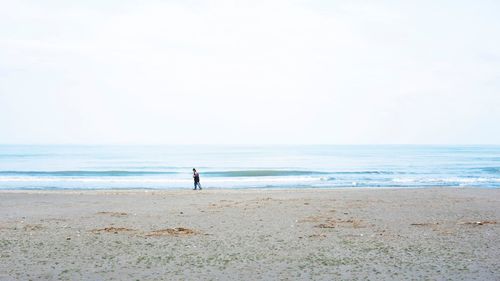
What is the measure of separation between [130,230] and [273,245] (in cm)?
480

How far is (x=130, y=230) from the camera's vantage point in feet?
46.5

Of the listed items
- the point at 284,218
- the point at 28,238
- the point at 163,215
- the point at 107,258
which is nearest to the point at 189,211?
the point at 163,215

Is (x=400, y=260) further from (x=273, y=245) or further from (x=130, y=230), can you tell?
(x=130, y=230)

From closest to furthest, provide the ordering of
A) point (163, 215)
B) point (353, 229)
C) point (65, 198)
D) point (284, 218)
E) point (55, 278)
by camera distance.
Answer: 1. point (55, 278)
2. point (353, 229)
3. point (284, 218)
4. point (163, 215)
5. point (65, 198)

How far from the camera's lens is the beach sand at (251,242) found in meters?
9.31

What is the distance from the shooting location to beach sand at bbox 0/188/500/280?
9312 millimetres

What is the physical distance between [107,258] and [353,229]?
23.9ft

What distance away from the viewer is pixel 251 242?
12195 mm

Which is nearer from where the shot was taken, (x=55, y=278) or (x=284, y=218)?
(x=55, y=278)

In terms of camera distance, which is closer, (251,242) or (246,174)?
(251,242)

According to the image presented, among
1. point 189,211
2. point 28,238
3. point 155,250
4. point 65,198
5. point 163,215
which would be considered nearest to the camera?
point 155,250

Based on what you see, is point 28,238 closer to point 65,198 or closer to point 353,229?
point 353,229

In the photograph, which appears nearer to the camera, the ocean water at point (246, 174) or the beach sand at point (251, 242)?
the beach sand at point (251, 242)

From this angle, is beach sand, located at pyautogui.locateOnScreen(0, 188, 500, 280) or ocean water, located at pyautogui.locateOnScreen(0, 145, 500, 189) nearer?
beach sand, located at pyautogui.locateOnScreen(0, 188, 500, 280)
